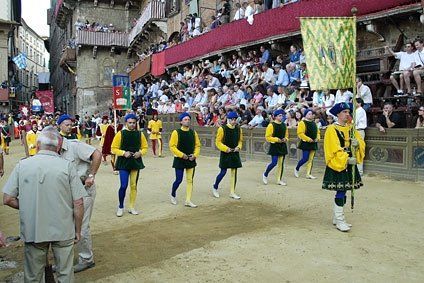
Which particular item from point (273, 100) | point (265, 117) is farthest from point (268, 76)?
point (265, 117)

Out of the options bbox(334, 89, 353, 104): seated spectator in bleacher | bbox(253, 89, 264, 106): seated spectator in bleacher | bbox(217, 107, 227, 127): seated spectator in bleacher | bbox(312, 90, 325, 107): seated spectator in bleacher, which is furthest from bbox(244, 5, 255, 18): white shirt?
bbox(334, 89, 353, 104): seated spectator in bleacher

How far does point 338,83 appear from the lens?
7.25 meters

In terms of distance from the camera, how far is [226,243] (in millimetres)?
6207

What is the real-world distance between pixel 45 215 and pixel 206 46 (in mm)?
20319

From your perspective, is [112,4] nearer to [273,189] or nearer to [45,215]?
[273,189]

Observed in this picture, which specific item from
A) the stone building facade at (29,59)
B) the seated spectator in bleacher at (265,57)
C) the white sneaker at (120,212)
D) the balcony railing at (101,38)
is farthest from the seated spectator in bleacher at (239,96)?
the stone building facade at (29,59)

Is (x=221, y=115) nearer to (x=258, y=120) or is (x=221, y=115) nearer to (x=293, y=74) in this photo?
(x=258, y=120)

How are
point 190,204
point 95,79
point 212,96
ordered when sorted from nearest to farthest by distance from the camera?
point 190,204, point 212,96, point 95,79

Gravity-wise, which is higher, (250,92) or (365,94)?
(250,92)

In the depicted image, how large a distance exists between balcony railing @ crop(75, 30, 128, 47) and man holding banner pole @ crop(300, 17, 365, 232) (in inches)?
1415

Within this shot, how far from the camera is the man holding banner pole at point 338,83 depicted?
680 cm

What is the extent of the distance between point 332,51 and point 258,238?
10.5ft

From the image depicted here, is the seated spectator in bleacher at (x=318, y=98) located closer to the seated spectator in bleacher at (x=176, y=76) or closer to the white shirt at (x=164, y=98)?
the white shirt at (x=164, y=98)

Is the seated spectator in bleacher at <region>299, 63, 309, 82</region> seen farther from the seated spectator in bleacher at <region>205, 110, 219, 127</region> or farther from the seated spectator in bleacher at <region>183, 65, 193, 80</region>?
the seated spectator in bleacher at <region>183, 65, 193, 80</region>
